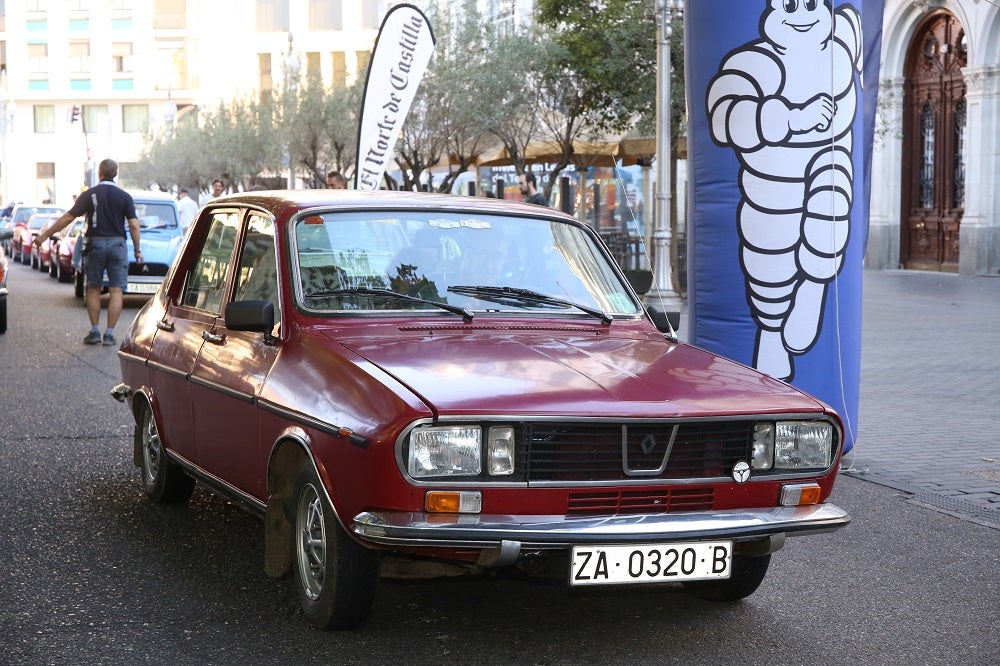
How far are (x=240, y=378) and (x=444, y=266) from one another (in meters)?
0.88

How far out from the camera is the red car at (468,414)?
14.4 feet

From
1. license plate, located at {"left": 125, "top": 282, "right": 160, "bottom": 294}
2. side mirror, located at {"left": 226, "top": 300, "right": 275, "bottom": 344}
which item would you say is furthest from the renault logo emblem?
license plate, located at {"left": 125, "top": 282, "right": 160, "bottom": 294}

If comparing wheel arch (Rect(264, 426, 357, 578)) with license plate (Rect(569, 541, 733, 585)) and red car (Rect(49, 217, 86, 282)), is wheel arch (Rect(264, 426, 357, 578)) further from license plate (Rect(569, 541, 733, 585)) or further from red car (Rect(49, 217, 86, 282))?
red car (Rect(49, 217, 86, 282))

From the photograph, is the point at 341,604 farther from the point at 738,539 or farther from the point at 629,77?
the point at 629,77

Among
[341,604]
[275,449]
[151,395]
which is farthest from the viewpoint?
[151,395]

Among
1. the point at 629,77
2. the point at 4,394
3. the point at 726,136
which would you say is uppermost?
the point at 629,77

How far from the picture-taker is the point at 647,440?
455cm

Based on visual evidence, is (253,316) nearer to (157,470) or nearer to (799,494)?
(157,470)

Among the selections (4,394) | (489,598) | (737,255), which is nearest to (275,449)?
(489,598)

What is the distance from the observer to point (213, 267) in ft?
20.9

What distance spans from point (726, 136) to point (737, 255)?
65cm

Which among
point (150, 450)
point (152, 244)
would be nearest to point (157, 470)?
point (150, 450)

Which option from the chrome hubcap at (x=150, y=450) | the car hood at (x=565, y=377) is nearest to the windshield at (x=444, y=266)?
the car hood at (x=565, y=377)

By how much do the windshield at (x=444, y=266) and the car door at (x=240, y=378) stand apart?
0.20m
